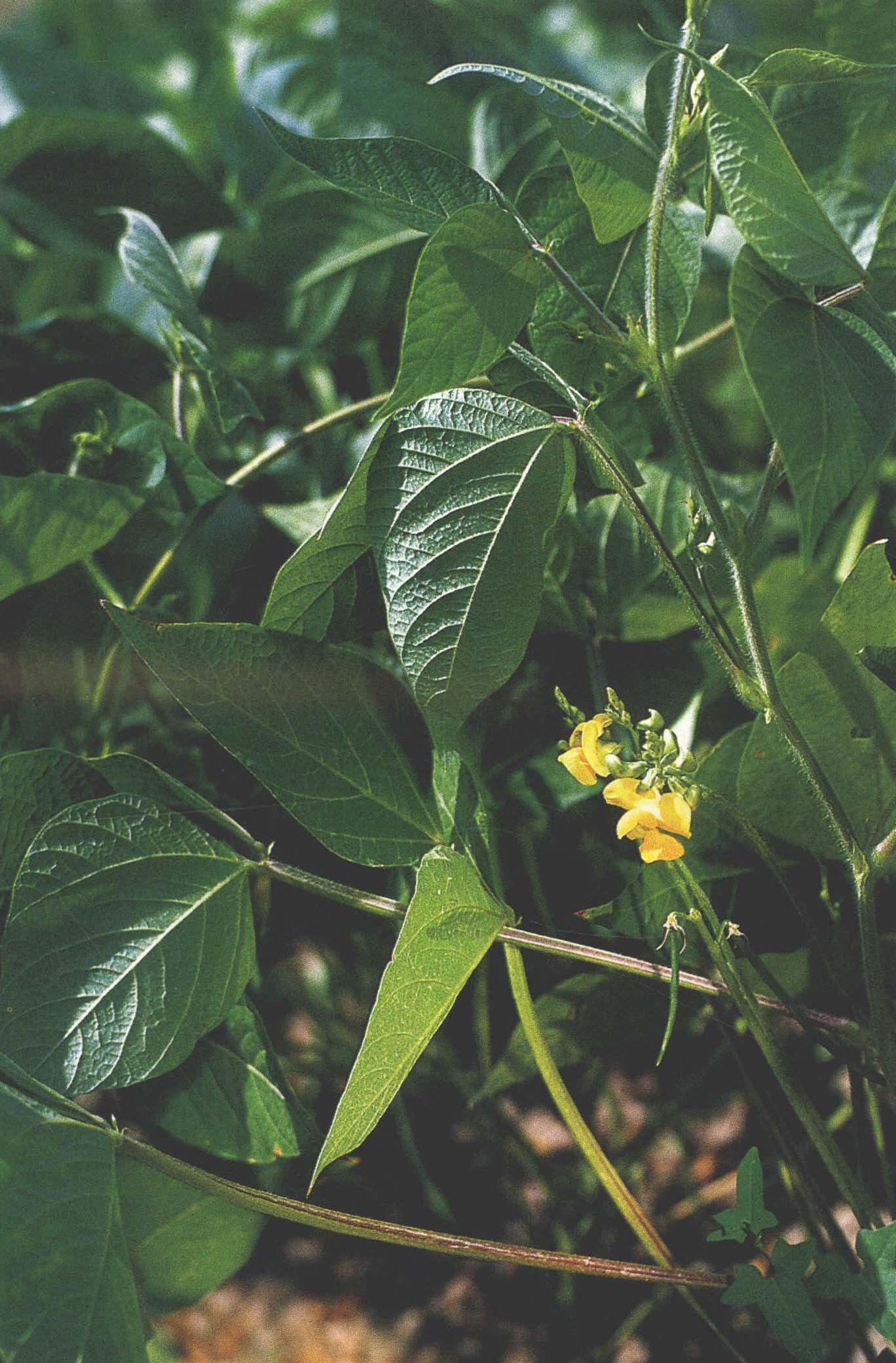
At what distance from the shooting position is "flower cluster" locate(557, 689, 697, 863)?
26 cm

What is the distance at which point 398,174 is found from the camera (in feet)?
0.93

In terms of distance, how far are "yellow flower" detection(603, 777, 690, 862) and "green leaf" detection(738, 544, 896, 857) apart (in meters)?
0.05

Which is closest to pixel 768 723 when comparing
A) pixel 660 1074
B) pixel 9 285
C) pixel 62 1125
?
pixel 62 1125

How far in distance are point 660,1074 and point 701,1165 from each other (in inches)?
1.7

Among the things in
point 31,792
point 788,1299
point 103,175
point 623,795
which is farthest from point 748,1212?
point 103,175

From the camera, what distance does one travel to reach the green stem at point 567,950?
0.31m

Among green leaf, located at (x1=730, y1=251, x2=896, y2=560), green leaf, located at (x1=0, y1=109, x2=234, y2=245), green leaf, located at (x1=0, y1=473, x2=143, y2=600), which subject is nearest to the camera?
green leaf, located at (x1=730, y1=251, x2=896, y2=560)

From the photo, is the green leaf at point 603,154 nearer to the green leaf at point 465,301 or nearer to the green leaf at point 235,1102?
the green leaf at point 465,301

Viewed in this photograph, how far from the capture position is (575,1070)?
0.48m

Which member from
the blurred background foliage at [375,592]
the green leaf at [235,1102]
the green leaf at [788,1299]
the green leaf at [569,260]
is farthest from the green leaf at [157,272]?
the green leaf at [788,1299]

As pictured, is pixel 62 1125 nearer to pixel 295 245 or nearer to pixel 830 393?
pixel 830 393

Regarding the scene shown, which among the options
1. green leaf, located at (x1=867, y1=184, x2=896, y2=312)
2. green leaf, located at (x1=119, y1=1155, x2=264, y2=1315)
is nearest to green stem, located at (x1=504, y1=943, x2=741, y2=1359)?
green leaf, located at (x1=119, y1=1155, x2=264, y2=1315)

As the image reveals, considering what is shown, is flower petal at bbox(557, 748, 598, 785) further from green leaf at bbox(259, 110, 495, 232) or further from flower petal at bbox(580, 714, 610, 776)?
green leaf at bbox(259, 110, 495, 232)

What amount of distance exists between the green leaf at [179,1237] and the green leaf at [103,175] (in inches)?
15.9
